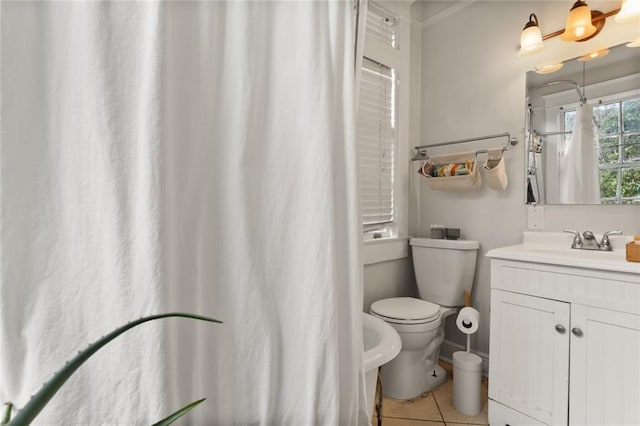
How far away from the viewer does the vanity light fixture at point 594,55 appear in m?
1.66

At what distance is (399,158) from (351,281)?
1703 mm

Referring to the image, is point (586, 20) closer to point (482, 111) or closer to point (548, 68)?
point (548, 68)

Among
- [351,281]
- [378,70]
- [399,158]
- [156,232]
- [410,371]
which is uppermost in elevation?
[378,70]

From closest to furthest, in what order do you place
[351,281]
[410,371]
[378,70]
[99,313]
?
[99,313] → [351,281] → [410,371] → [378,70]

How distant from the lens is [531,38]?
178cm

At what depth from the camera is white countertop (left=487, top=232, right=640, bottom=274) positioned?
125 cm

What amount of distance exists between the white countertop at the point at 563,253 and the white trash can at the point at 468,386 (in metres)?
0.62

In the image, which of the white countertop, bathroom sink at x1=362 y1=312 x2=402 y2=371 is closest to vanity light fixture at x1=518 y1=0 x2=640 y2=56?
the white countertop

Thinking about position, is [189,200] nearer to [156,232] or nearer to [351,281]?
[156,232]

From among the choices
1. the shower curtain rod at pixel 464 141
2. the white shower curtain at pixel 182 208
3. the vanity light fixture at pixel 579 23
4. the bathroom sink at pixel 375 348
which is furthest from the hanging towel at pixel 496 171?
the white shower curtain at pixel 182 208

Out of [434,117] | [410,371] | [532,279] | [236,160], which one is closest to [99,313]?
[236,160]

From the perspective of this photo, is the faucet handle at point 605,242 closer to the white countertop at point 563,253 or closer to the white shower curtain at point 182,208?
the white countertop at point 563,253

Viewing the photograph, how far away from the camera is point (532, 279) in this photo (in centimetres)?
146

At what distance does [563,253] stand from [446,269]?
656 millimetres
